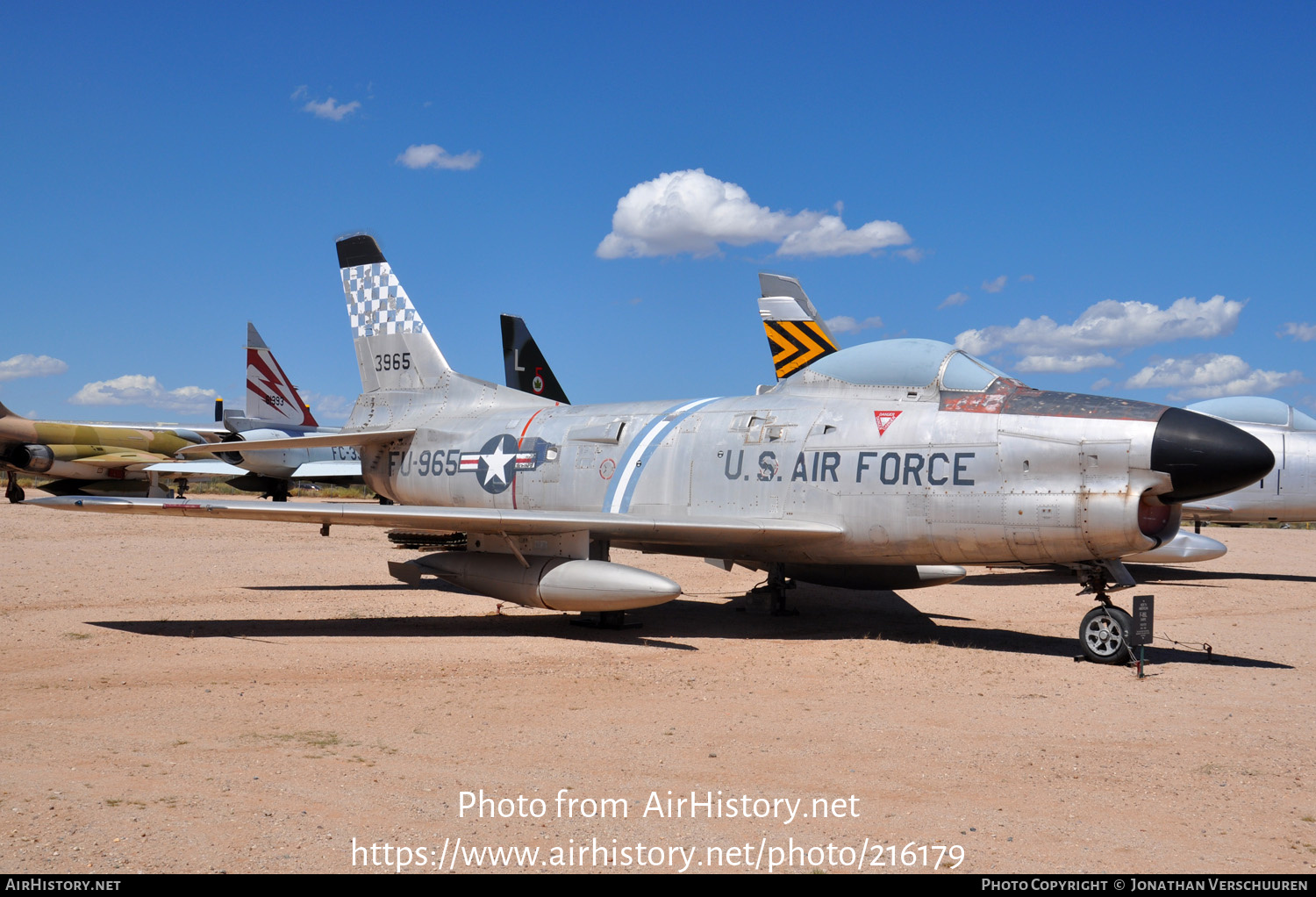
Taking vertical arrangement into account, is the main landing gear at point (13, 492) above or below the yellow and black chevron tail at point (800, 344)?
below

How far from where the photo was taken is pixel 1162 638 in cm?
1071

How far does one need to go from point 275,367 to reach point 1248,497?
27.9m

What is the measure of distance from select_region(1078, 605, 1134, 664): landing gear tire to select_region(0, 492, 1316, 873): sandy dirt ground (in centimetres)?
23

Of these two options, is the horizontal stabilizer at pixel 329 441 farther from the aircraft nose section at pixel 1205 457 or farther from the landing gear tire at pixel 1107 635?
the aircraft nose section at pixel 1205 457

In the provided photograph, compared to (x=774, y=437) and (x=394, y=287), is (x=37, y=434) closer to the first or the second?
(x=394, y=287)

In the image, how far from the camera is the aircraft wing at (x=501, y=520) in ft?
31.9

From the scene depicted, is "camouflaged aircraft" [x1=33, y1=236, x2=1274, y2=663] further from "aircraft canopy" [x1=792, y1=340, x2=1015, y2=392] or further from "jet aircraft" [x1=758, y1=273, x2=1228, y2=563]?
"jet aircraft" [x1=758, y1=273, x2=1228, y2=563]

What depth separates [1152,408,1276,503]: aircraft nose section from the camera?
838 centimetres

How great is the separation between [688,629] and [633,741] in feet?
17.5

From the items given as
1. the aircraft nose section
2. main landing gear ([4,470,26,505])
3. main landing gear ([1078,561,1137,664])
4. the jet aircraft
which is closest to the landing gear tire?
main landing gear ([1078,561,1137,664])

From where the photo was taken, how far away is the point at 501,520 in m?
10.4

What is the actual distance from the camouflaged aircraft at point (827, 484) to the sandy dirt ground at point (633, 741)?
0.84 metres

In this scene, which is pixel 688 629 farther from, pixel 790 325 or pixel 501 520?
pixel 790 325

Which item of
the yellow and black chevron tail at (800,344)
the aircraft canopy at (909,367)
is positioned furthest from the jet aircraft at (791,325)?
the aircraft canopy at (909,367)
